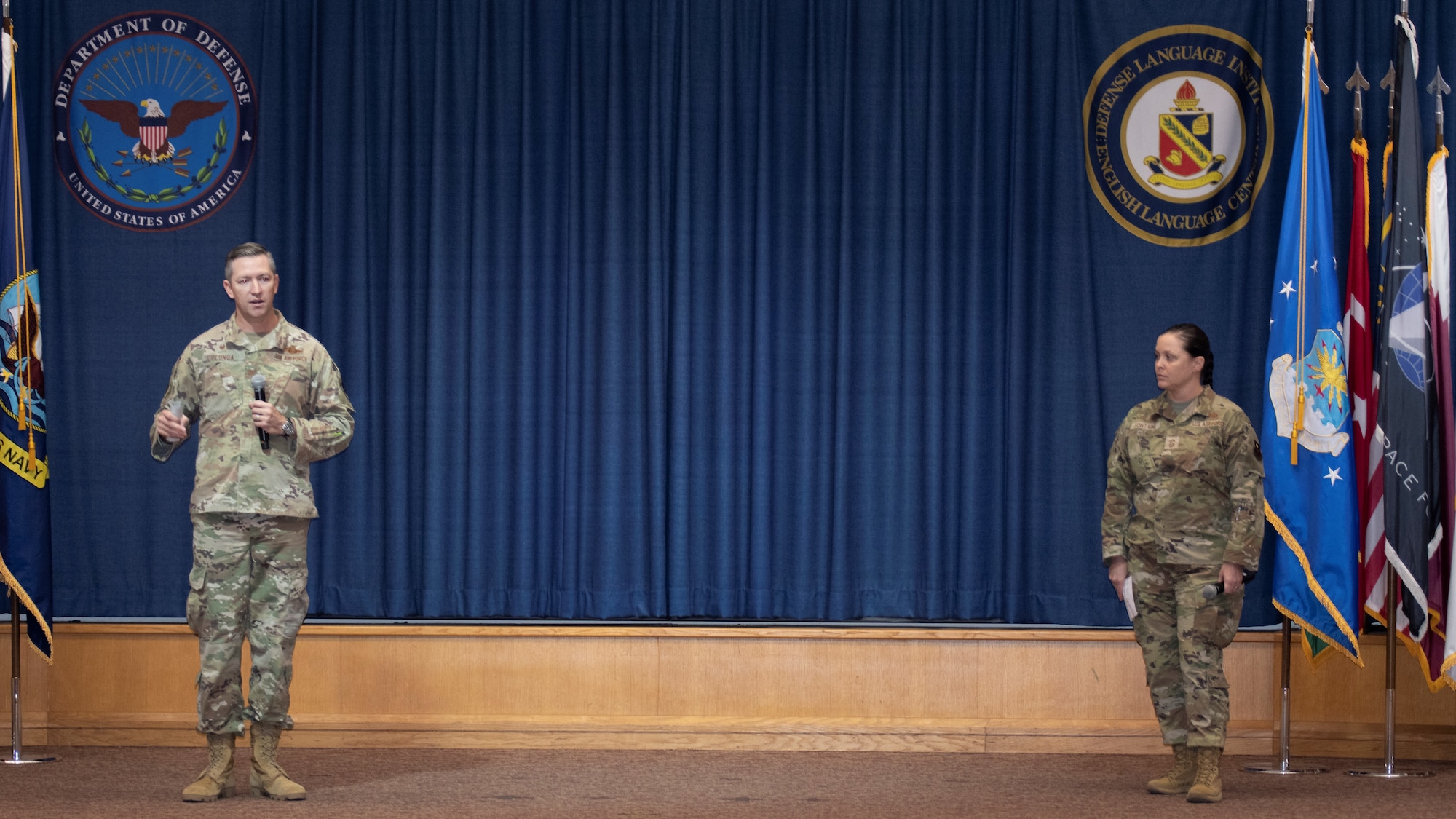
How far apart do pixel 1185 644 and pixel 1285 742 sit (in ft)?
2.64

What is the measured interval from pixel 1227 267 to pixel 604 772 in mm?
3079

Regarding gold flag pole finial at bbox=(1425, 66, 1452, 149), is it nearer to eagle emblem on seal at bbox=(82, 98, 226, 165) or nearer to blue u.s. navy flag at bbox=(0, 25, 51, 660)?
eagle emblem on seal at bbox=(82, 98, 226, 165)

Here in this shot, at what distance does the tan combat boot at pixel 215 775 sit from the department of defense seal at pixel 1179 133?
3.77 meters

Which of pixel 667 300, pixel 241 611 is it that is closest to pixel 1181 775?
pixel 667 300

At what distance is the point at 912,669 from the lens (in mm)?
5070

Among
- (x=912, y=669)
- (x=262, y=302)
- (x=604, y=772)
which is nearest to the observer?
(x=262, y=302)

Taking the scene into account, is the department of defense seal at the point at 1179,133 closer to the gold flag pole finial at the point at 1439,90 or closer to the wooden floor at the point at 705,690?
the gold flag pole finial at the point at 1439,90

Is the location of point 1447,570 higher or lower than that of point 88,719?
higher

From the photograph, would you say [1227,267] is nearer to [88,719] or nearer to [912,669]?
[912,669]

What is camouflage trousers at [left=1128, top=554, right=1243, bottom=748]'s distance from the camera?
4.12 m

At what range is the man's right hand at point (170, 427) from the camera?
12.7 ft

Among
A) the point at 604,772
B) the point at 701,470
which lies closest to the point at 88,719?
the point at 604,772

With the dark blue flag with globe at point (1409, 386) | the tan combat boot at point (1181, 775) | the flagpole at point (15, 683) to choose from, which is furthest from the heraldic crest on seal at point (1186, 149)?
the flagpole at point (15, 683)

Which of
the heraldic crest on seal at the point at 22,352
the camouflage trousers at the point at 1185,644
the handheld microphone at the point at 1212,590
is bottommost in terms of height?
the camouflage trousers at the point at 1185,644
